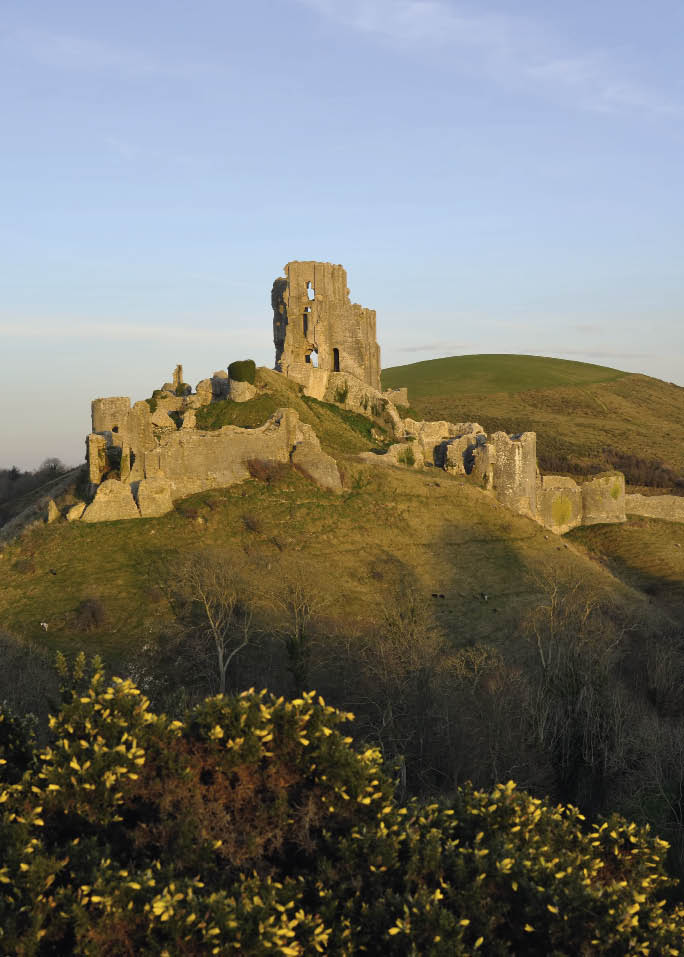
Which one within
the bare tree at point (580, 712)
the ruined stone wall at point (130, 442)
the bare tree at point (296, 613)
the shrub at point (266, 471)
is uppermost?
the ruined stone wall at point (130, 442)

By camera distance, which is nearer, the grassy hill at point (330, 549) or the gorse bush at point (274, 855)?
the gorse bush at point (274, 855)

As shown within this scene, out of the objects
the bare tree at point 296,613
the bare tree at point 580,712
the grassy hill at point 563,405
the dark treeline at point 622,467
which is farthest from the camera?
the grassy hill at point 563,405

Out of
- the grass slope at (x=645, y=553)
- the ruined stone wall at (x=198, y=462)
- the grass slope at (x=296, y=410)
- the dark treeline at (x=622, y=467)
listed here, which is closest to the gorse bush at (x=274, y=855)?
the ruined stone wall at (x=198, y=462)

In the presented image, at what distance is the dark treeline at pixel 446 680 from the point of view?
2469 centimetres

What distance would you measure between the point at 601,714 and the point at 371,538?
617 inches

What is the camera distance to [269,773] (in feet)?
37.0

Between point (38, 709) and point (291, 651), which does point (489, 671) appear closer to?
point (291, 651)

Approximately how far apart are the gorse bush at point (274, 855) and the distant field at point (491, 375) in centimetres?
10547

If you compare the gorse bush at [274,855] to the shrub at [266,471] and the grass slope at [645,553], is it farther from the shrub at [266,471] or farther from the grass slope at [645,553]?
the grass slope at [645,553]

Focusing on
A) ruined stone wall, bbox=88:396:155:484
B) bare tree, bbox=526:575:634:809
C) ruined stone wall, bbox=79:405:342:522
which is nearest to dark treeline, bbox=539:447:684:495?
ruined stone wall, bbox=79:405:342:522

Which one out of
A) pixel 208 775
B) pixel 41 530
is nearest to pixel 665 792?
pixel 208 775

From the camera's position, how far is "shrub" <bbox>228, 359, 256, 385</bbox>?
53.8 metres

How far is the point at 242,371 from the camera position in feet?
177

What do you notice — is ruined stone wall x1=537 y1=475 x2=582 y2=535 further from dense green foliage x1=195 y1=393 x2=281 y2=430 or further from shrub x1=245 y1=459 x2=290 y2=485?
shrub x1=245 y1=459 x2=290 y2=485
